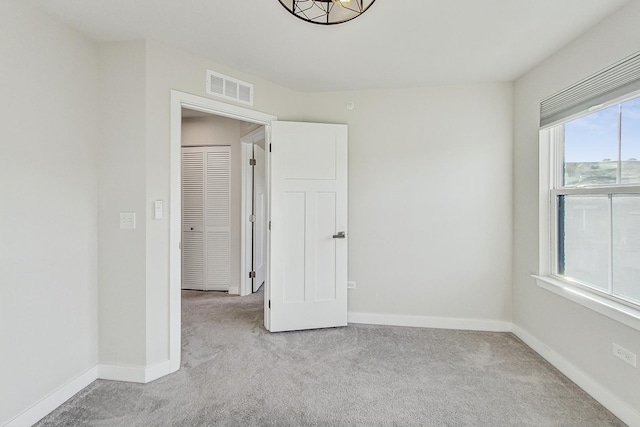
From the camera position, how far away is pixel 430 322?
118 inches

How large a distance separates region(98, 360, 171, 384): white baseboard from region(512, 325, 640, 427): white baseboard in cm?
297

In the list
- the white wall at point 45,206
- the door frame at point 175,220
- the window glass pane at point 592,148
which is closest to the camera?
the white wall at point 45,206

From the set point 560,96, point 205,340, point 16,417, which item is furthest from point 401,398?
point 560,96

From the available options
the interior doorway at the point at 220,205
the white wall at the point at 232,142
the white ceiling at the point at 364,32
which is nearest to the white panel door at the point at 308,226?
the white ceiling at the point at 364,32

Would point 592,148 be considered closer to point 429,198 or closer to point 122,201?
point 429,198

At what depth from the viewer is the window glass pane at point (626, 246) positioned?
175cm

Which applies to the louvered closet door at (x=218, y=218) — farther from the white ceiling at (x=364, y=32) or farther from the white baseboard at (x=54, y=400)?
the white baseboard at (x=54, y=400)

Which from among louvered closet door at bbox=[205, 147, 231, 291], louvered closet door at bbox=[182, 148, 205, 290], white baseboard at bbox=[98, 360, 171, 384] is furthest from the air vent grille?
white baseboard at bbox=[98, 360, 171, 384]

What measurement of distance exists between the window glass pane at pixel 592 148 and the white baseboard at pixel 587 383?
1.34m

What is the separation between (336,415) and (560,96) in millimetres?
2777

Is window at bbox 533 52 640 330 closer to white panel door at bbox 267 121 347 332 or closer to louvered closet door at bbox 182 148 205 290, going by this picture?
white panel door at bbox 267 121 347 332

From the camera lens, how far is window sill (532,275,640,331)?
66.2 inches

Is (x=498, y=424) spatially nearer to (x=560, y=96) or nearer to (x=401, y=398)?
(x=401, y=398)

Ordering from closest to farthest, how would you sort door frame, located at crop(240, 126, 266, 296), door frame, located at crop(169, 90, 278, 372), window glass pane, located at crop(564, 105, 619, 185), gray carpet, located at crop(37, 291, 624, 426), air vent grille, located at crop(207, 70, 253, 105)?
gray carpet, located at crop(37, 291, 624, 426) < window glass pane, located at crop(564, 105, 619, 185) < door frame, located at crop(169, 90, 278, 372) < air vent grille, located at crop(207, 70, 253, 105) < door frame, located at crop(240, 126, 266, 296)
